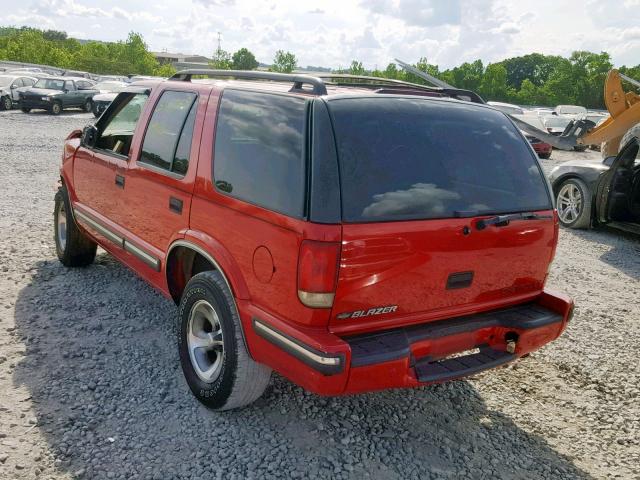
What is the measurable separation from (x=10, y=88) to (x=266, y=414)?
2543 cm

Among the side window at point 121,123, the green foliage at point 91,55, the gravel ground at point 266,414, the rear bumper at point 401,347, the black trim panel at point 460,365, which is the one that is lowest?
the gravel ground at point 266,414

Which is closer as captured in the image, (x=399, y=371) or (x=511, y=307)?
(x=399, y=371)

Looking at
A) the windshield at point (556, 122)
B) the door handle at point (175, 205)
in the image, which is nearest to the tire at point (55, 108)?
the windshield at point (556, 122)

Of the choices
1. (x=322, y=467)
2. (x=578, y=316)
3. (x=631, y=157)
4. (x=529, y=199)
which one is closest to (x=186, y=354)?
(x=322, y=467)

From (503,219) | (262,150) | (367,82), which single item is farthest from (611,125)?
A: (262,150)

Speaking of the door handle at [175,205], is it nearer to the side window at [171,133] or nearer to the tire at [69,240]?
the side window at [171,133]

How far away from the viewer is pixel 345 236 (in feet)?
8.51

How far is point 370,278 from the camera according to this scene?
2699mm

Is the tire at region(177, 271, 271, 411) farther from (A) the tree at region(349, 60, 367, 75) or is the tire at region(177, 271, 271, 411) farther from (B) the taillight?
(A) the tree at region(349, 60, 367, 75)

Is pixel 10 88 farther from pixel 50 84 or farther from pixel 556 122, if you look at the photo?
pixel 556 122

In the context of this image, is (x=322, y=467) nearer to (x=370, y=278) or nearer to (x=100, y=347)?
(x=370, y=278)

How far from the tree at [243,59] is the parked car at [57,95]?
197ft

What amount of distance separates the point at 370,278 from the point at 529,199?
123 centimetres

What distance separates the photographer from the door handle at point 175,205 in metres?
3.56
